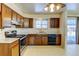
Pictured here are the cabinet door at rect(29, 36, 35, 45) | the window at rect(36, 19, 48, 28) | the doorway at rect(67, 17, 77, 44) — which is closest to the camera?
the cabinet door at rect(29, 36, 35, 45)

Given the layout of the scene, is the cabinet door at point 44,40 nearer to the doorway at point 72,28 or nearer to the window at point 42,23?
the window at point 42,23

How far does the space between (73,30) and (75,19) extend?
2.57ft

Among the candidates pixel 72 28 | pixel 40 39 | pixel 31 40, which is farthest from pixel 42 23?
pixel 72 28

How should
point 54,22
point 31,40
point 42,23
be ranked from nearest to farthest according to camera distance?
point 31,40, point 54,22, point 42,23

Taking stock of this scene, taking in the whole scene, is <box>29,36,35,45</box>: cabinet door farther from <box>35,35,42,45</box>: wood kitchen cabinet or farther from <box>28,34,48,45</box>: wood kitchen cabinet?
<box>35,35,42,45</box>: wood kitchen cabinet

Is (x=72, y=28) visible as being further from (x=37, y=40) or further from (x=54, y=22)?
(x=37, y=40)

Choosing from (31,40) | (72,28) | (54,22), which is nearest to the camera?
(31,40)

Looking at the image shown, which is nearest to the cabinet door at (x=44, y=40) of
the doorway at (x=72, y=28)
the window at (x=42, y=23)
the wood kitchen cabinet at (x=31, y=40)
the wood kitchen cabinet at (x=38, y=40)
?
the wood kitchen cabinet at (x=38, y=40)

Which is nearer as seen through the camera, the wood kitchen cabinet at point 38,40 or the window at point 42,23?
the wood kitchen cabinet at point 38,40

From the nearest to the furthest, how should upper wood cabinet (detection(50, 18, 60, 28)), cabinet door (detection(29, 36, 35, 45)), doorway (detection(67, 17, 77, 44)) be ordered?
cabinet door (detection(29, 36, 35, 45))
upper wood cabinet (detection(50, 18, 60, 28))
doorway (detection(67, 17, 77, 44))

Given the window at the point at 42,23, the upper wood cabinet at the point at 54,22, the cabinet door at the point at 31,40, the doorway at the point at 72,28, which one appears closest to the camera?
the cabinet door at the point at 31,40

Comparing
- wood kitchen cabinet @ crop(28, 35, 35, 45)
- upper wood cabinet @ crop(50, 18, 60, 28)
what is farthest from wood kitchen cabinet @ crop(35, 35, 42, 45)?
upper wood cabinet @ crop(50, 18, 60, 28)

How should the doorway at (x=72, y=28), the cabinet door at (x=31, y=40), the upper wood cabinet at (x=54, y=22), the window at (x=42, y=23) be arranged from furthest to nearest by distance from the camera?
the doorway at (x=72, y=28), the window at (x=42, y=23), the upper wood cabinet at (x=54, y=22), the cabinet door at (x=31, y=40)

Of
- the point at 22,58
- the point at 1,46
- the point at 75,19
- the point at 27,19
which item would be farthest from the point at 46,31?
the point at 22,58
